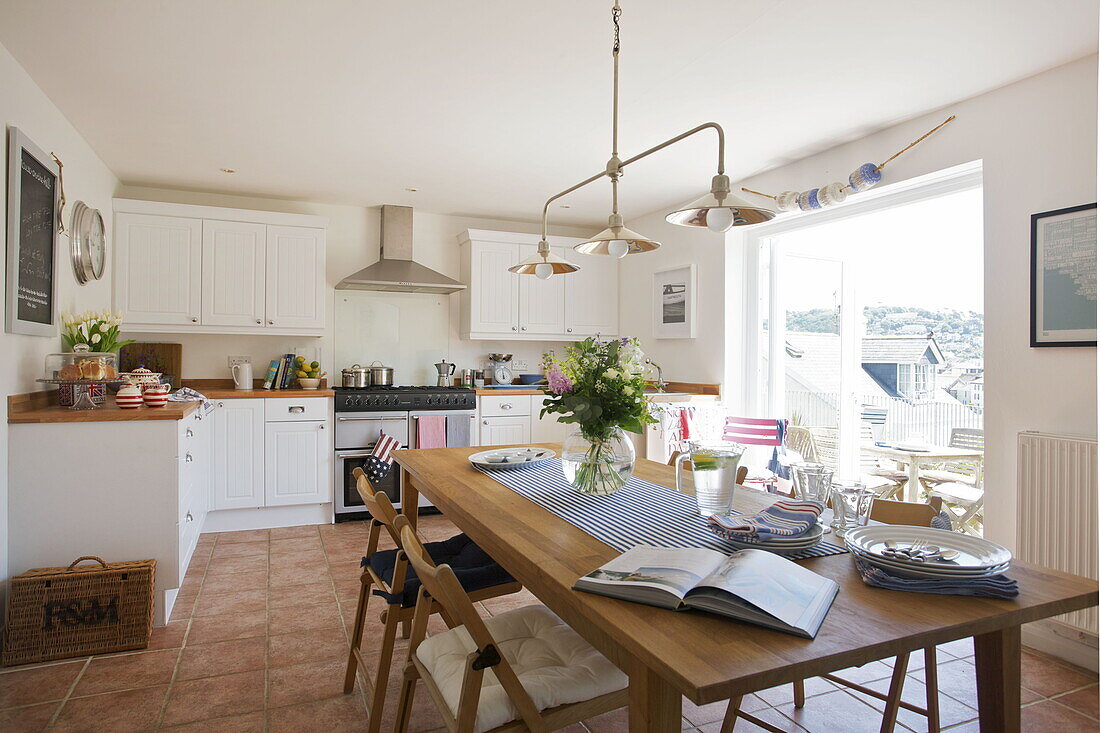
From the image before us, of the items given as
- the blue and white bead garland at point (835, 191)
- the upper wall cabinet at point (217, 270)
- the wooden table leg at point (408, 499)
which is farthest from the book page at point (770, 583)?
the upper wall cabinet at point (217, 270)

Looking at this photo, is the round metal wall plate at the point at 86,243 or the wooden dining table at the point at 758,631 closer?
the wooden dining table at the point at 758,631

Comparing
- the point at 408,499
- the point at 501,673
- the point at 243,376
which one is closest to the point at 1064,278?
the point at 501,673

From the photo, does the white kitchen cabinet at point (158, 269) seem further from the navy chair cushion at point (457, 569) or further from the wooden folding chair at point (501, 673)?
the wooden folding chair at point (501, 673)

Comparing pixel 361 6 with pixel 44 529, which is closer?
pixel 361 6

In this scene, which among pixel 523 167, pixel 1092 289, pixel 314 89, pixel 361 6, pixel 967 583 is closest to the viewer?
pixel 967 583

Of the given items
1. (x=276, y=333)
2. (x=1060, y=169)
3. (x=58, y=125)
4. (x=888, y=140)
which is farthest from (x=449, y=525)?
(x=1060, y=169)

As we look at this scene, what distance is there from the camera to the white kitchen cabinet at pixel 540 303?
18.7 feet

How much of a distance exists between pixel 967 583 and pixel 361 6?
100 inches

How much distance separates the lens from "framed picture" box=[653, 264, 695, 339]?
5.15 m

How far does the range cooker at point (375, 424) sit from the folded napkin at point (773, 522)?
3.55 metres

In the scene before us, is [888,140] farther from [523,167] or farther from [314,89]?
[314,89]

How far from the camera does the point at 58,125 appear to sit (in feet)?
11.3

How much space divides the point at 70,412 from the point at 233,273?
6.97ft

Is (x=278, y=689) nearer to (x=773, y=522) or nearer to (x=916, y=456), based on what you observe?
(x=773, y=522)
